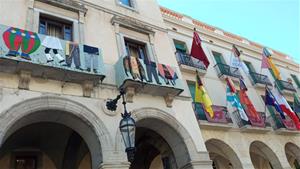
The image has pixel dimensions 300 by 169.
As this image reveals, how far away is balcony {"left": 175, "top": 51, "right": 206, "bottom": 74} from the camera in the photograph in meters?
13.4

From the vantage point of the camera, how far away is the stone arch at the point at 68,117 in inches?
253

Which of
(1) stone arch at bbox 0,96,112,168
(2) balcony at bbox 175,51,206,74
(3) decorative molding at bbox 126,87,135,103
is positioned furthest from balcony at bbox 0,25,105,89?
(2) balcony at bbox 175,51,206,74

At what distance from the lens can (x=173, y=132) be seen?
8852 millimetres

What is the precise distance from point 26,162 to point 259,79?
14.2m

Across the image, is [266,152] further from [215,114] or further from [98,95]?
[98,95]

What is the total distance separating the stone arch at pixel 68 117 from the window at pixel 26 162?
3.51 m

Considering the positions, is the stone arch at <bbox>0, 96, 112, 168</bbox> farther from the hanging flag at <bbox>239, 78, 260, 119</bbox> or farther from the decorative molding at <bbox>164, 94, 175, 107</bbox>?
the hanging flag at <bbox>239, 78, 260, 119</bbox>

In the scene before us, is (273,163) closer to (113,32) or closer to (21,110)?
(113,32)

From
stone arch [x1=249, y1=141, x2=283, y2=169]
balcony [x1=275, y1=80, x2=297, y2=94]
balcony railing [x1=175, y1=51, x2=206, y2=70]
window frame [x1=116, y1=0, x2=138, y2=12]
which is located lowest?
stone arch [x1=249, y1=141, x2=283, y2=169]

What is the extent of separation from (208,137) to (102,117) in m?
5.95

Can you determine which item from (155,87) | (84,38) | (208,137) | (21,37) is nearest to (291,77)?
(208,137)

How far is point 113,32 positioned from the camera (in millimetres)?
9945

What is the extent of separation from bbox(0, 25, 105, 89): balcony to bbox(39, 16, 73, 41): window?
131 centimetres

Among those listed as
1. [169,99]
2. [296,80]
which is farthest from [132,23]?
[296,80]
